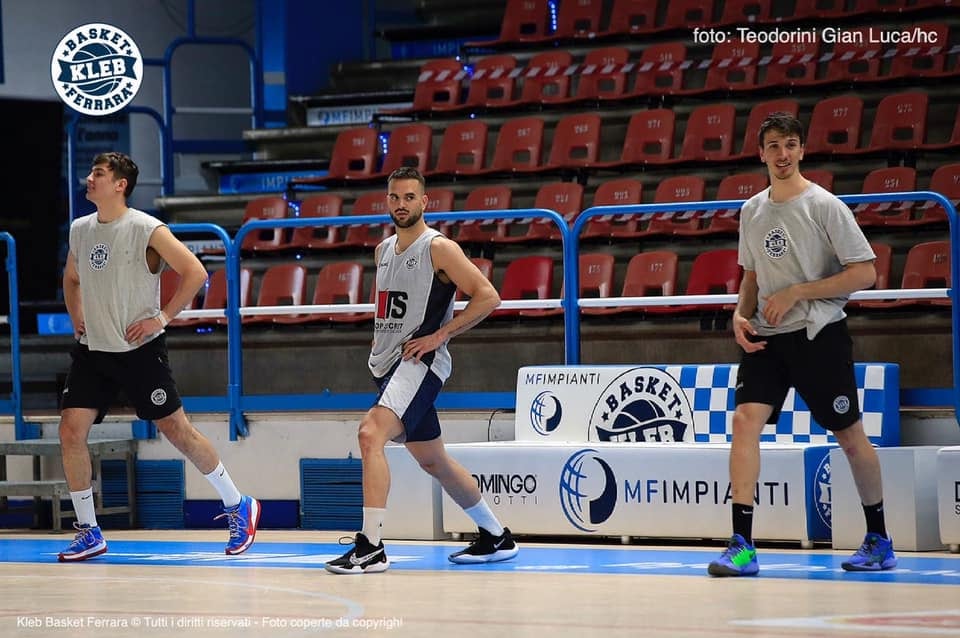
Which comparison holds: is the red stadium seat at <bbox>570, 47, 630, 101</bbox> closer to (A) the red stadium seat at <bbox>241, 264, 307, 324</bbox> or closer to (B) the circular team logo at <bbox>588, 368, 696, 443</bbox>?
(A) the red stadium seat at <bbox>241, 264, 307, 324</bbox>

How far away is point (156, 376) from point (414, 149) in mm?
6520

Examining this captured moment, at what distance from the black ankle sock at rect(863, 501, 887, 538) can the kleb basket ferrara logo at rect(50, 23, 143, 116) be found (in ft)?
32.6

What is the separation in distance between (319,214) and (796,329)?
287 inches

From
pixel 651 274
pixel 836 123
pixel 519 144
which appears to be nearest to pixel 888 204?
pixel 836 123

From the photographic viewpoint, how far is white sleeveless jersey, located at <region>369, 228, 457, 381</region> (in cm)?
653

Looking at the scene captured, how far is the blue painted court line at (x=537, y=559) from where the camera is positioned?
6074 millimetres

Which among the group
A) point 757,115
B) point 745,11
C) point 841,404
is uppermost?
point 745,11

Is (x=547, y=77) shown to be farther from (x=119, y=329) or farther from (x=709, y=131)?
(x=119, y=329)

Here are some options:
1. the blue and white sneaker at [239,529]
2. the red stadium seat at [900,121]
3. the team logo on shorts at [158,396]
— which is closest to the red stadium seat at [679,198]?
the red stadium seat at [900,121]

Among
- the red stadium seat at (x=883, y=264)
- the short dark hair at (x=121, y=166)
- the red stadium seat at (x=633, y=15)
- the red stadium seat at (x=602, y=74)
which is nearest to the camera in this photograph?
the short dark hair at (x=121, y=166)

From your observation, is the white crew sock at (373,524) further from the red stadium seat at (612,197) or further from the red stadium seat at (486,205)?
the red stadium seat at (486,205)

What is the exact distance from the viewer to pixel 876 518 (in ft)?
20.0

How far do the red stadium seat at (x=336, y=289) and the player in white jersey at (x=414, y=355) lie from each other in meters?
4.37

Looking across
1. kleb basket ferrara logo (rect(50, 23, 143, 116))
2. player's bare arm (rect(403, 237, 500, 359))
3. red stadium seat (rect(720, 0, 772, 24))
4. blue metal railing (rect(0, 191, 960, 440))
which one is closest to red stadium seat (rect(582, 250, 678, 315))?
blue metal railing (rect(0, 191, 960, 440))
